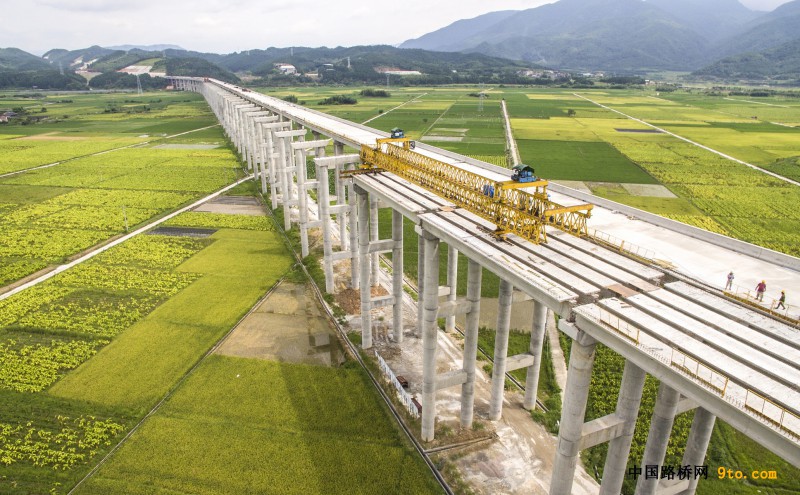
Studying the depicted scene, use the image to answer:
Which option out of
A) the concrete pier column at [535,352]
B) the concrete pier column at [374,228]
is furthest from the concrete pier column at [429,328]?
the concrete pier column at [374,228]

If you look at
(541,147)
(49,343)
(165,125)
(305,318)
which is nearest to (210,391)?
(305,318)

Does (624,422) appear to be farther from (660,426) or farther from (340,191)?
(340,191)

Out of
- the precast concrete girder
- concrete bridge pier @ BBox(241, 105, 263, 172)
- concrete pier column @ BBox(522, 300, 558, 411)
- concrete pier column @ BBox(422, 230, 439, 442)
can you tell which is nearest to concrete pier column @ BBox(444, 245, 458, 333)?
concrete pier column @ BBox(522, 300, 558, 411)

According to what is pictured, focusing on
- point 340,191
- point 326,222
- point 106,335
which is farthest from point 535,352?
point 106,335

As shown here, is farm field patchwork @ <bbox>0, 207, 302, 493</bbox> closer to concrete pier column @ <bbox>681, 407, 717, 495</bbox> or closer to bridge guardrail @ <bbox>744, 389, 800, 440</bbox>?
concrete pier column @ <bbox>681, 407, 717, 495</bbox>

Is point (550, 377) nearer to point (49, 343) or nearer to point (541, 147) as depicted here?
point (49, 343)
